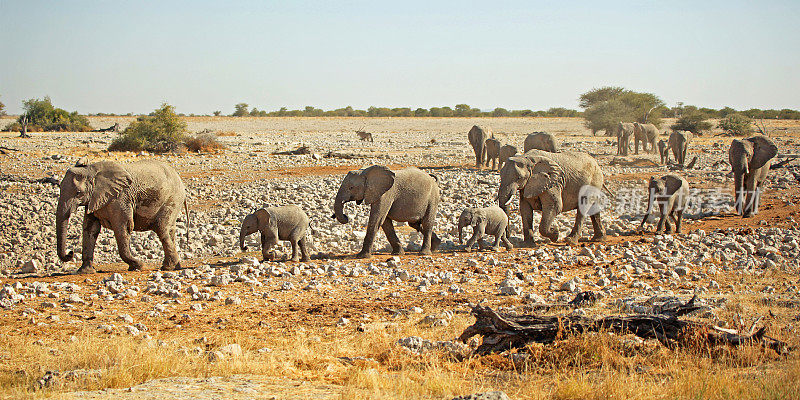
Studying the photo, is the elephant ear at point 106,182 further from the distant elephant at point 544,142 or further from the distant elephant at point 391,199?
the distant elephant at point 544,142

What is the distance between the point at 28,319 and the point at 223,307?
89.1 inches

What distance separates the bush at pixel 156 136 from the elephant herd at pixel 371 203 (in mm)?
17388

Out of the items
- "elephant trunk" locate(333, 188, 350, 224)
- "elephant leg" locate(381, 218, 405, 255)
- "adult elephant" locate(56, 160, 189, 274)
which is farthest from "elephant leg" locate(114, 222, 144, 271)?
"elephant leg" locate(381, 218, 405, 255)

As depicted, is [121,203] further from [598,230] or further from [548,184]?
[598,230]

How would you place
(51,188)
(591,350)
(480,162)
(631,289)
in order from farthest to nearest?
(480,162)
(51,188)
(631,289)
(591,350)

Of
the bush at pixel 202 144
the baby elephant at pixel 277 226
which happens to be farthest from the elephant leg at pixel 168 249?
the bush at pixel 202 144

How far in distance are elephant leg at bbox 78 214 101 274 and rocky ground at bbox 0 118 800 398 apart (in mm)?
330

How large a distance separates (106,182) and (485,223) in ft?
21.5

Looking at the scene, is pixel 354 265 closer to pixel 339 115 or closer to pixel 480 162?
pixel 480 162

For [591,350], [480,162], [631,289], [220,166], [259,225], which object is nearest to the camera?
[591,350]

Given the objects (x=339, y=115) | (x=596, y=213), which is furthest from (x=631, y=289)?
(x=339, y=115)

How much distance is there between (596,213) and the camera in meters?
14.6

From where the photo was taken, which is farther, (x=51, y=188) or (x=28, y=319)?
(x=51, y=188)

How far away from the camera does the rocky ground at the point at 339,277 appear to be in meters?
8.15
